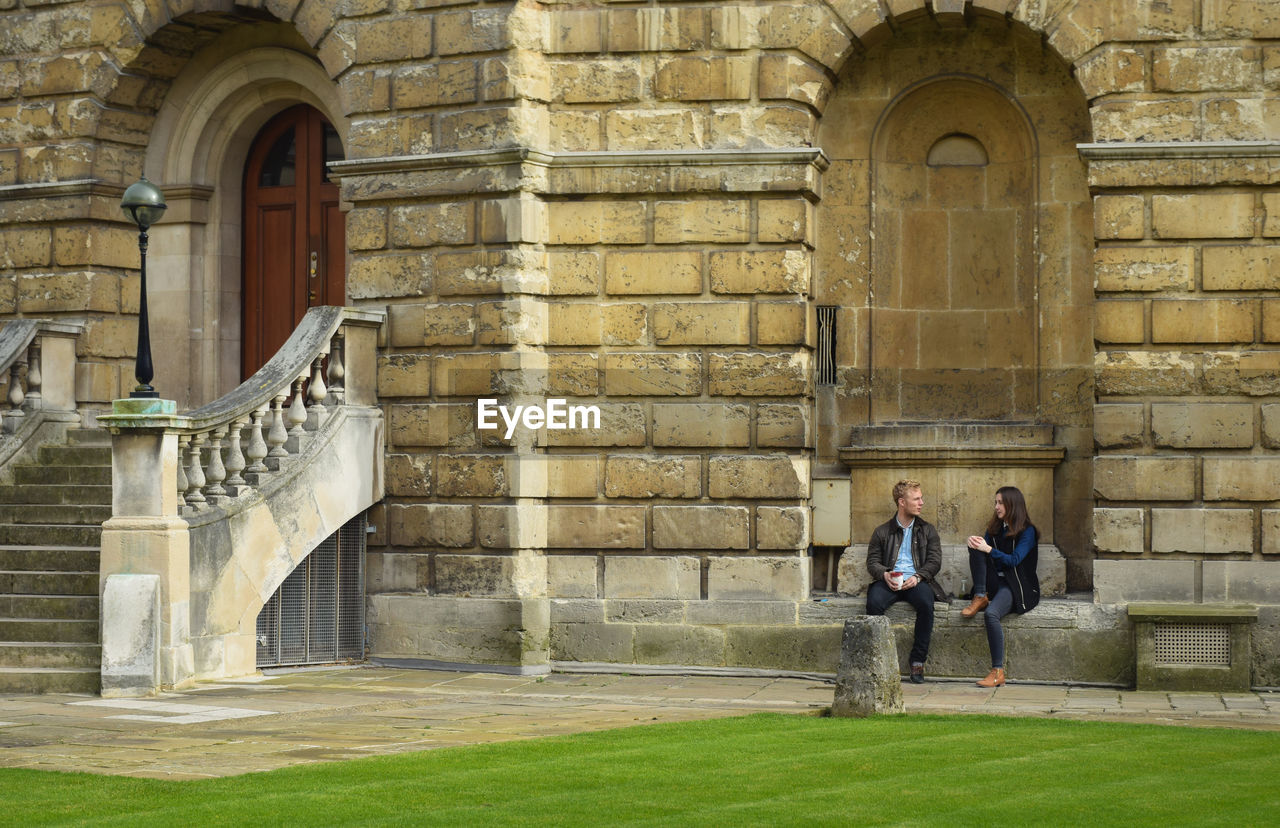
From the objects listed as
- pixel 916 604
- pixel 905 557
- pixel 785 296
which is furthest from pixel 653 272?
pixel 916 604

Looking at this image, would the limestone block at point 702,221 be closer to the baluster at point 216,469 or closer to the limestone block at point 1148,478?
the limestone block at point 1148,478

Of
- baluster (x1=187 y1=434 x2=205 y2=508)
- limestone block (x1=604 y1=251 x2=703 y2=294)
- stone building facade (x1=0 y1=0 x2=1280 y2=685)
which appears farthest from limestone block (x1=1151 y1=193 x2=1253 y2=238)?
baluster (x1=187 y1=434 x2=205 y2=508)

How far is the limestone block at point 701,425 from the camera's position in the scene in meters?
14.4

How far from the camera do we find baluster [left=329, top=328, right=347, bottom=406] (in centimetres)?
1451

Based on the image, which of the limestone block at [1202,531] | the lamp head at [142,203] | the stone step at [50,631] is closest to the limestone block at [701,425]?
the limestone block at [1202,531]

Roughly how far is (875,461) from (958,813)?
7339 mm

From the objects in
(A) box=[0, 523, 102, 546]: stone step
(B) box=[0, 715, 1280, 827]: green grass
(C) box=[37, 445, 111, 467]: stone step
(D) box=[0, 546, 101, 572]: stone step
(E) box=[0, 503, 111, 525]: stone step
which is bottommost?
(B) box=[0, 715, 1280, 827]: green grass

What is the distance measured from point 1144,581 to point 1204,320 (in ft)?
6.74

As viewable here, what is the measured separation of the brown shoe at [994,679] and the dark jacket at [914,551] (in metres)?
0.78

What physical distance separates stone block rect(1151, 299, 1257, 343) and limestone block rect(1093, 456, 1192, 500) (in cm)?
95

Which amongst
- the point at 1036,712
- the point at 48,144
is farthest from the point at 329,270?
Answer: the point at 1036,712

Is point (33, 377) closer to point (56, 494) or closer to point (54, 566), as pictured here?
point (56, 494)

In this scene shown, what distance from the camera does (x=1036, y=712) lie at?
11891mm

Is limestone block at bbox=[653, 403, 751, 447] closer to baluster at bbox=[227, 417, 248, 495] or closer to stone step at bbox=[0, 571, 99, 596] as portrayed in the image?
baluster at bbox=[227, 417, 248, 495]
